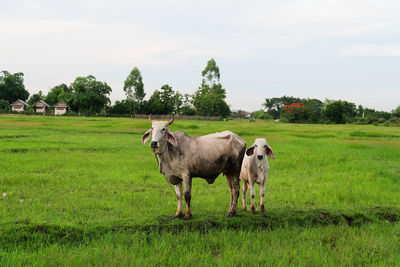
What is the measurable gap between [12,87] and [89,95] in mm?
27890

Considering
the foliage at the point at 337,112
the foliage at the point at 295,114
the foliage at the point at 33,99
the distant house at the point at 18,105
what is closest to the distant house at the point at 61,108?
the distant house at the point at 18,105

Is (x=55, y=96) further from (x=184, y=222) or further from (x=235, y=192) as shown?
(x=184, y=222)

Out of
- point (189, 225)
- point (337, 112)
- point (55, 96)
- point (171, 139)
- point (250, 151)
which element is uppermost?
point (55, 96)

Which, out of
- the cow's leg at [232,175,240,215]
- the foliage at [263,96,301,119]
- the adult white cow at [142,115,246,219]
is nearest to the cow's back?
the adult white cow at [142,115,246,219]

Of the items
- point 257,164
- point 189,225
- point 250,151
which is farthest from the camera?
point 257,164

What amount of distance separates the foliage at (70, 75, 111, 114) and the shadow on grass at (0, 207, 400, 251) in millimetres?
74667

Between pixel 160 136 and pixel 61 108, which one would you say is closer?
pixel 160 136

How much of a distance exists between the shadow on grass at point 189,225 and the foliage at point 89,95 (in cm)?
7467

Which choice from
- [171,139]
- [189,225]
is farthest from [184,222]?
[171,139]

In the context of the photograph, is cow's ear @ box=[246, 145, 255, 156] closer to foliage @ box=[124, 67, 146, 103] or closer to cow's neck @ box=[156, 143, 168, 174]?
cow's neck @ box=[156, 143, 168, 174]

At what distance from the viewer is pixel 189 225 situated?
608 centimetres

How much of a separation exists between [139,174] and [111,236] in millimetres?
5804

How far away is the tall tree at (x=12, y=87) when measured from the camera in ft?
293

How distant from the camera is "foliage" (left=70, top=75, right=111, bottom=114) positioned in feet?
254
